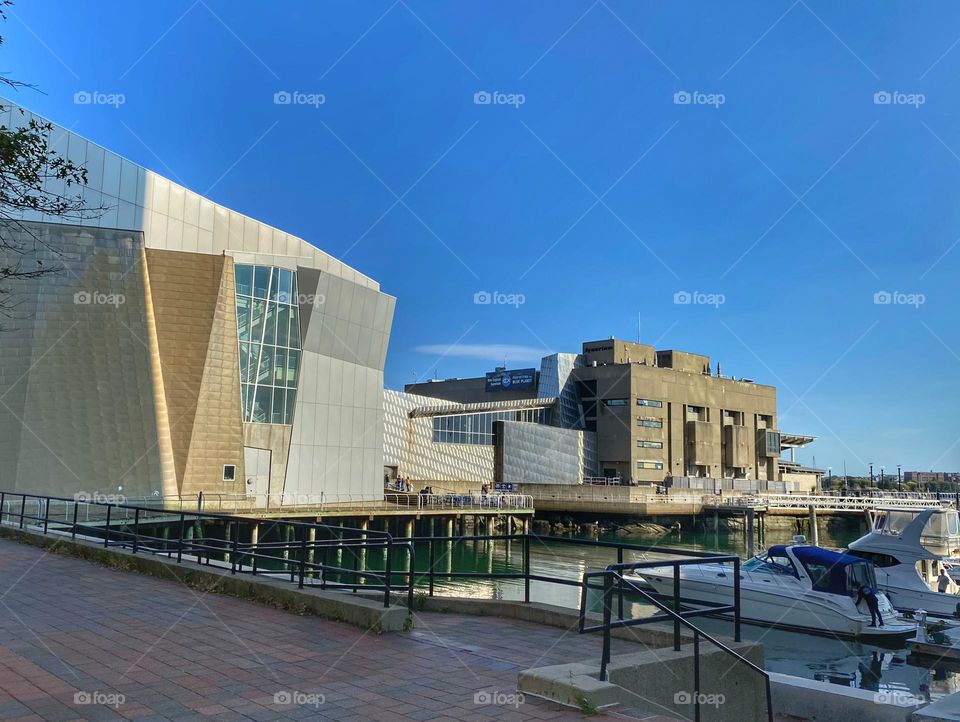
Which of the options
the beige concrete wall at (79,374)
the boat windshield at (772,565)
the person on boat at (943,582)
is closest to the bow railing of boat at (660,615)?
the boat windshield at (772,565)

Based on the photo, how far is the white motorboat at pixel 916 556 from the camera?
21.8 metres

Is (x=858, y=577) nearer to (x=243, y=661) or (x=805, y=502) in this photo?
(x=243, y=661)

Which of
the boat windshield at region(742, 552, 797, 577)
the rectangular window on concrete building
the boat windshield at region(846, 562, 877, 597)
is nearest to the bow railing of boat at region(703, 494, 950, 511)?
the rectangular window on concrete building

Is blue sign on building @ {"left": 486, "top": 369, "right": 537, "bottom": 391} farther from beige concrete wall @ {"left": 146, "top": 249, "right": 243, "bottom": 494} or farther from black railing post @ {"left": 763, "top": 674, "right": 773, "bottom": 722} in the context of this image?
black railing post @ {"left": 763, "top": 674, "right": 773, "bottom": 722}

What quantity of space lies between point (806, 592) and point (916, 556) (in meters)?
7.05

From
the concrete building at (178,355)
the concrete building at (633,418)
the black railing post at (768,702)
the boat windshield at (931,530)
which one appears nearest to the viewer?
the black railing post at (768,702)

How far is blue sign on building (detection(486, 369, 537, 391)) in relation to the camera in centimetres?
8231

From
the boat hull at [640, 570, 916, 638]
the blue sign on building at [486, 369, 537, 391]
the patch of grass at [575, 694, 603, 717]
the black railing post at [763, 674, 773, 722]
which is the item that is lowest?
the boat hull at [640, 570, 916, 638]

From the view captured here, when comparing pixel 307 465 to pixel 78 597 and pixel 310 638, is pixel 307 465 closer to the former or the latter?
pixel 78 597

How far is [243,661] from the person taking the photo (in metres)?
6.86

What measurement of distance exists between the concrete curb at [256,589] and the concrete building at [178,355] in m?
15.6

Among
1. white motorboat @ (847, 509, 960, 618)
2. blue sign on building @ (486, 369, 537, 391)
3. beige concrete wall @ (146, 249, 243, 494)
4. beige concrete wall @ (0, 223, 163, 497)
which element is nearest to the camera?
white motorboat @ (847, 509, 960, 618)

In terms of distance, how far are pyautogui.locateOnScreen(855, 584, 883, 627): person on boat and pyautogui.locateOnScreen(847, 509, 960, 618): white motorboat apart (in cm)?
340

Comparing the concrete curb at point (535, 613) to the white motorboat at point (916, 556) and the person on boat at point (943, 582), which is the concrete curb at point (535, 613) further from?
the person on boat at point (943, 582)
